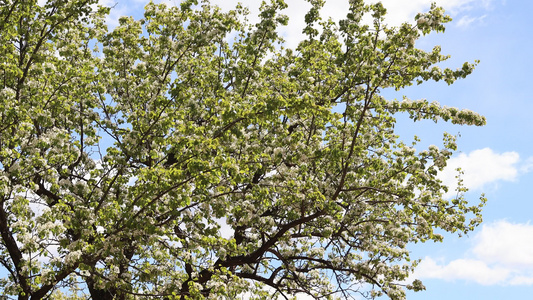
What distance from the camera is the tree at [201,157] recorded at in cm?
1259

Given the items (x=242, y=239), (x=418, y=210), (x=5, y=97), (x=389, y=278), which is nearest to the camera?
(x=5, y=97)

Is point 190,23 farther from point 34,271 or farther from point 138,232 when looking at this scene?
point 34,271

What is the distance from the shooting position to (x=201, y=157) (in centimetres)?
1174

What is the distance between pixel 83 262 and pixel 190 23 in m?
7.69

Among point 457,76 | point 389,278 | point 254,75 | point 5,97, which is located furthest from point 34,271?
point 457,76

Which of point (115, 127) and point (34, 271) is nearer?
point (34, 271)

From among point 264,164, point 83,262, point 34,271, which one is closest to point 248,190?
point 264,164

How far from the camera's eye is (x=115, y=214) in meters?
12.9

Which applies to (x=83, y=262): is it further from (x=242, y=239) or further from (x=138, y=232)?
(x=242, y=239)

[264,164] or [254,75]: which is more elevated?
[254,75]

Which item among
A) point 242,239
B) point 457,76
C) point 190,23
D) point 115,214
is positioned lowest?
point 115,214

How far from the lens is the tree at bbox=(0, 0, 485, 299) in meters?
12.6

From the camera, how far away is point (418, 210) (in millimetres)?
14258

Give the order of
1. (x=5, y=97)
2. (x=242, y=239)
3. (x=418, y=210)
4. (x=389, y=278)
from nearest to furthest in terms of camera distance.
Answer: (x=5, y=97) < (x=418, y=210) < (x=389, y=278) < (x=242, y=239)
